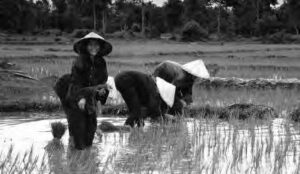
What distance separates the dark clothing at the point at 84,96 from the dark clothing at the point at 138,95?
1.07 metres

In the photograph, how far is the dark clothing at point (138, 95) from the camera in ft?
21.7

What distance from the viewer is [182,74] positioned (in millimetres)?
7277

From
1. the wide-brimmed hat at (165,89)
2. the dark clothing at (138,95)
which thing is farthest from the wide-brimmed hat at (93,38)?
the wide-brimmed hat at (165,89)

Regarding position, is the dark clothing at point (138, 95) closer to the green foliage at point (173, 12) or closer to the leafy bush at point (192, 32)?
the leafy bush at point (192, 32)

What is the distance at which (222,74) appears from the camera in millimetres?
13438

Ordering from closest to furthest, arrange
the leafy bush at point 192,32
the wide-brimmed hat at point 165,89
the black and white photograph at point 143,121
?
the black and white photograph at point 143,121 → the wide-brimmed hat at point 165,89 → the leafy bush at point 192,32

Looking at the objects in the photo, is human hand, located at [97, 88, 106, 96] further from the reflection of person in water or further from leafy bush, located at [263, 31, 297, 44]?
leafy bush, located at [263, 31, 297, 44]

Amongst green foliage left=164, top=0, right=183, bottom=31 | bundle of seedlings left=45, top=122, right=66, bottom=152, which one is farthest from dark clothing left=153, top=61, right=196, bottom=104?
green foliage left=164, top=0, right=183, bottom=31

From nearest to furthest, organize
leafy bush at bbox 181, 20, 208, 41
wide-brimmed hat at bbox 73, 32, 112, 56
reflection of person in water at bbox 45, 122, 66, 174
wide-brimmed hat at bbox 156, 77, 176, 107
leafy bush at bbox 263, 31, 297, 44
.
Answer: reflection of person in water at bbox 45, 122, 66, 174
wide-brimmed hat at bbox 73, 32, 112, 56
wide-brimmed hat at bbox 156, 77, 176, 107
leafy bush at bbox 263, 31, 297, 44
leafy bush at bbox 181, 20, 208, 41

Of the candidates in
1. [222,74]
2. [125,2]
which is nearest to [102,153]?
[222,74]

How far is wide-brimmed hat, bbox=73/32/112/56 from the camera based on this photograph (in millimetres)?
5289

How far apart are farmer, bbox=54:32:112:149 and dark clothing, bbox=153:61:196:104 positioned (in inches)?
75.6

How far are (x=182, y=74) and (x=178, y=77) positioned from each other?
62 millimetres

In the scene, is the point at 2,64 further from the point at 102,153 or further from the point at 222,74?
the point at 102,153
